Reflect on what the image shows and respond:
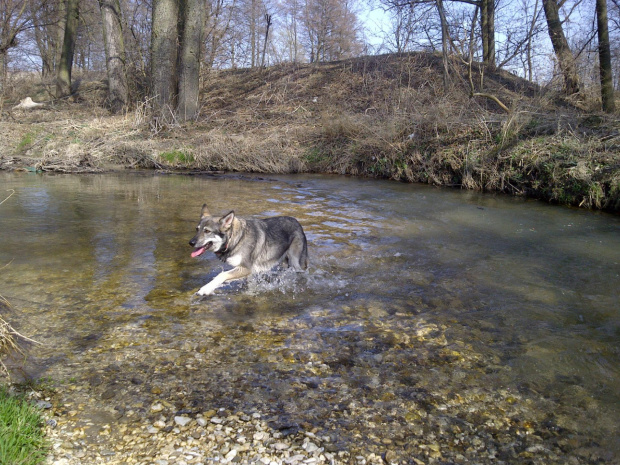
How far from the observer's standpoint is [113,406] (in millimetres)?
3729

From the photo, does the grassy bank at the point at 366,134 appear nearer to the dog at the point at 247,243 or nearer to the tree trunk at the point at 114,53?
the tree trunk at the point at 114,53

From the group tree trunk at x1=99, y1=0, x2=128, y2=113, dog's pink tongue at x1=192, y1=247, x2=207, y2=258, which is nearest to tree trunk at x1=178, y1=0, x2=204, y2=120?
tree trunk at x1=99, y1=0, x2=128, y2=113

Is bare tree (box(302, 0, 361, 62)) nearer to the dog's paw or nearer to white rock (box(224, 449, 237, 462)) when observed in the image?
the dog's paw

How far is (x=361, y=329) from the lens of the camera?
534cm

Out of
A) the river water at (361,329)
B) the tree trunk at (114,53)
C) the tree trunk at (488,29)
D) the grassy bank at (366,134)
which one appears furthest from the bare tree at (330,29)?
the river water at (361,329)

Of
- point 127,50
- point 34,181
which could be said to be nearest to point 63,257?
point 34,181

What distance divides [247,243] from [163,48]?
683 inches

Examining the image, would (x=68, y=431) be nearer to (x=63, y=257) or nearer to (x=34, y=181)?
(x=63, y=257)

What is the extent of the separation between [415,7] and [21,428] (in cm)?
2485

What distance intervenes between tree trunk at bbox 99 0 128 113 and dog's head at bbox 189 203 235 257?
1965cm

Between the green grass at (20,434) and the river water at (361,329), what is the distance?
50 centimetres

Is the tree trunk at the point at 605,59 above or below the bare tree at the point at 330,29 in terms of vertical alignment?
below

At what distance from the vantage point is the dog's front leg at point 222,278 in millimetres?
6188

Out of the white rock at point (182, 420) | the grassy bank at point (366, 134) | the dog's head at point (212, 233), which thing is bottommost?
the white rock at point (182, 420)
